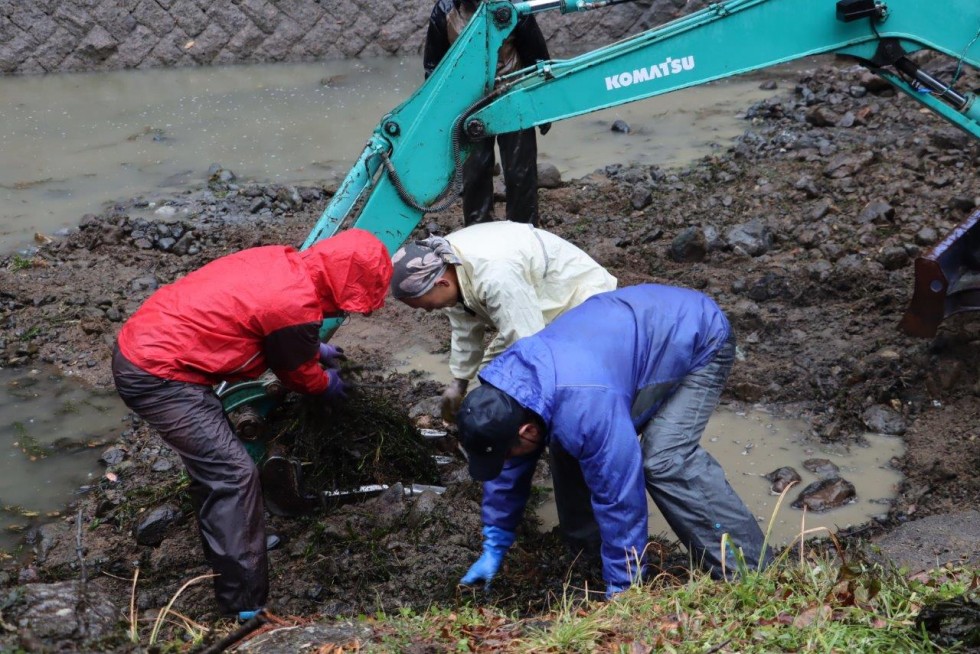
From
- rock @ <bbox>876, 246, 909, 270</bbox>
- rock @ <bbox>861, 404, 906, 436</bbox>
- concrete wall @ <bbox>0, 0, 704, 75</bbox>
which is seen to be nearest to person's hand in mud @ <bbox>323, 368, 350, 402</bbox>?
rock @ <bbox>861, 404, 906, 436</bbox>

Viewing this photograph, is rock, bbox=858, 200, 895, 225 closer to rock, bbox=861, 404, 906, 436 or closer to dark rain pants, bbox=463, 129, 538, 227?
rock, bbox=861, 404, 906, 436

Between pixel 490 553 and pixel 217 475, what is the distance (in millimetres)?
1147

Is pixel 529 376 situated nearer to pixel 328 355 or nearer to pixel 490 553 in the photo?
pixel 490 553

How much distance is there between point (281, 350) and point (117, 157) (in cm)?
714

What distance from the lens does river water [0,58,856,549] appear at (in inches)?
369

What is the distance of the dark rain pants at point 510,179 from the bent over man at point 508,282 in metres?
2.17

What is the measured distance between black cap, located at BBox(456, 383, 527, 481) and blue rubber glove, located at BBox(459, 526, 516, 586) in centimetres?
75

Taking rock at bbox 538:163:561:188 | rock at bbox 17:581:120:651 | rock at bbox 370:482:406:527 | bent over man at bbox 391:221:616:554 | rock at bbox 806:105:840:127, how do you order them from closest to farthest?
rock at bbox 17:581:120:651, bent over man at bbox 391:221:616:554, rock at bbox 370:482:406:527, rock at bbox 538:163:561:188, rock at bbox 806:105:840:127

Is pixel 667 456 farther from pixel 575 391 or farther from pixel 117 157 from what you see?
pixel 117 157

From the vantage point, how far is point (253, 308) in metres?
3.89

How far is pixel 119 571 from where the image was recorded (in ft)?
14.9

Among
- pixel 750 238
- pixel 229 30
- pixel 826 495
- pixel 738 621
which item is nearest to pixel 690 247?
pixel 750 238

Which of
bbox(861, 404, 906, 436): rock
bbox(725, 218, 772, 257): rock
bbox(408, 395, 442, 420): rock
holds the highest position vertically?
bbox(725, 218, 772, 257): rock

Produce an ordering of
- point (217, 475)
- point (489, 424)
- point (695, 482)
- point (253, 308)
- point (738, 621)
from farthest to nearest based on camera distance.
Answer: point (217, 475) → point (253, 308) → point (695, 482) → point (489, 424) → point (738, 621)
